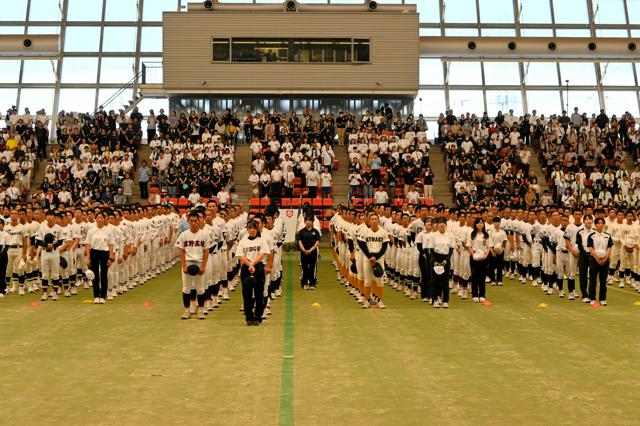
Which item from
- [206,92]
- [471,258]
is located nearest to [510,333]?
[471,258]

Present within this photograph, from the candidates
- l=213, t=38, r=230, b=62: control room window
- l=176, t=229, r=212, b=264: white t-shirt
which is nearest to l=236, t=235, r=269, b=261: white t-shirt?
l=176, t=229, r=212, b=264: white t-shirt

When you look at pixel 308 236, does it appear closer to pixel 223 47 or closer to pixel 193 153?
pixel 193 153

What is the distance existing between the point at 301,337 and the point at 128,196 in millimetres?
26222

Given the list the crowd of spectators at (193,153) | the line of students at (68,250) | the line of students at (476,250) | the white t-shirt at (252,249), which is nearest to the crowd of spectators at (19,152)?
the crowd of spectators at (193,153)

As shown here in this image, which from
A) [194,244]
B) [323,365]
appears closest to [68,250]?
[194,244]

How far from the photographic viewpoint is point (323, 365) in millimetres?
11891

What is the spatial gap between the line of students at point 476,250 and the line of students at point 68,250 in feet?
18.3

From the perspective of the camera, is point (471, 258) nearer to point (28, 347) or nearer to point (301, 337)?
point (301, 337)

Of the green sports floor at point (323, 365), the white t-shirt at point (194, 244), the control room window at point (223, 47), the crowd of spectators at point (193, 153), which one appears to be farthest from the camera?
Answer: the control room window at point (223, 47)

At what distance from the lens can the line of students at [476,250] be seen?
1872 cm

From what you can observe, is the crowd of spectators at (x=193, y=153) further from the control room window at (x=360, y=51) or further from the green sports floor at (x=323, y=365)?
the green sports floor at (x=323, y=365)

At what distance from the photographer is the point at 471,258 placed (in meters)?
19.8

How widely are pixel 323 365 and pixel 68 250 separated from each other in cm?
1083

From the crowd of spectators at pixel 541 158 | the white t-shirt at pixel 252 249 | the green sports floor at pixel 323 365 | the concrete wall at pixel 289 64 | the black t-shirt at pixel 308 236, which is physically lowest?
the green sports floor at pixel 323 365
